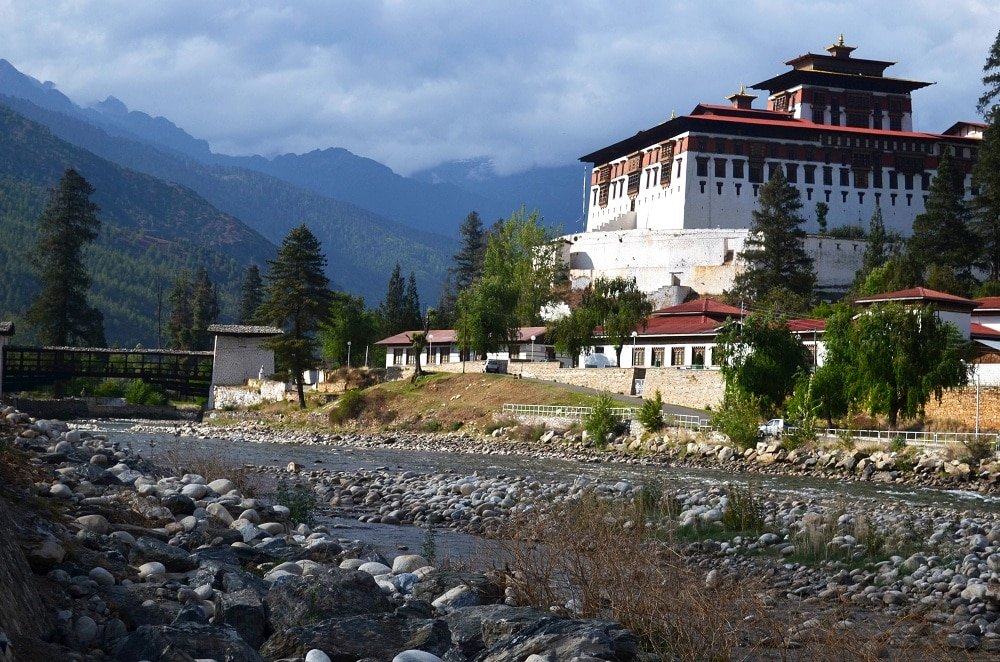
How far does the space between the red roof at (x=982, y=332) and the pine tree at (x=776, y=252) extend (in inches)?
698

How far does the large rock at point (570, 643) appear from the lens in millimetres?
7957

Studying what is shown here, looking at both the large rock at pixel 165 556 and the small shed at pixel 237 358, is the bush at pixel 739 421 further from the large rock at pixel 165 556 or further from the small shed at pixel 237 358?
the small shed at pixel 237 358

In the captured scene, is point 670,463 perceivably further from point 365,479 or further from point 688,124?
point 688,124

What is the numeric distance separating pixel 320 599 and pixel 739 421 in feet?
97.3

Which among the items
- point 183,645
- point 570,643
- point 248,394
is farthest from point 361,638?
point 248,394

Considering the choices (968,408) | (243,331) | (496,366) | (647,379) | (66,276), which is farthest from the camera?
(66,276)

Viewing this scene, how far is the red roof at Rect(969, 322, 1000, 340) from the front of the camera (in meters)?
50.3

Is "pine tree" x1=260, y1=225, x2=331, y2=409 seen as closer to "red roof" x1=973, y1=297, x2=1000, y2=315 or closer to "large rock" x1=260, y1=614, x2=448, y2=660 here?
"red roof" x1=973, y1=297, x2=1000, y2=315

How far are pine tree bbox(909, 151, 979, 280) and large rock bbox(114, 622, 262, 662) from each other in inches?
2611

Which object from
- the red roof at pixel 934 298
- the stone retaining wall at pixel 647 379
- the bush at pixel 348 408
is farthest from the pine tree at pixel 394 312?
the red roof at pixel 934 298

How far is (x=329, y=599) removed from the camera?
28.3 feet

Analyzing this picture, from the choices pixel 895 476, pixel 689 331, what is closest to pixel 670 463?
pixel 895 476

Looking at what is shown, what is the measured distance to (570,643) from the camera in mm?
8039

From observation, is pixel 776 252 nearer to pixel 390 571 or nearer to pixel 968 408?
pixel 968 408
